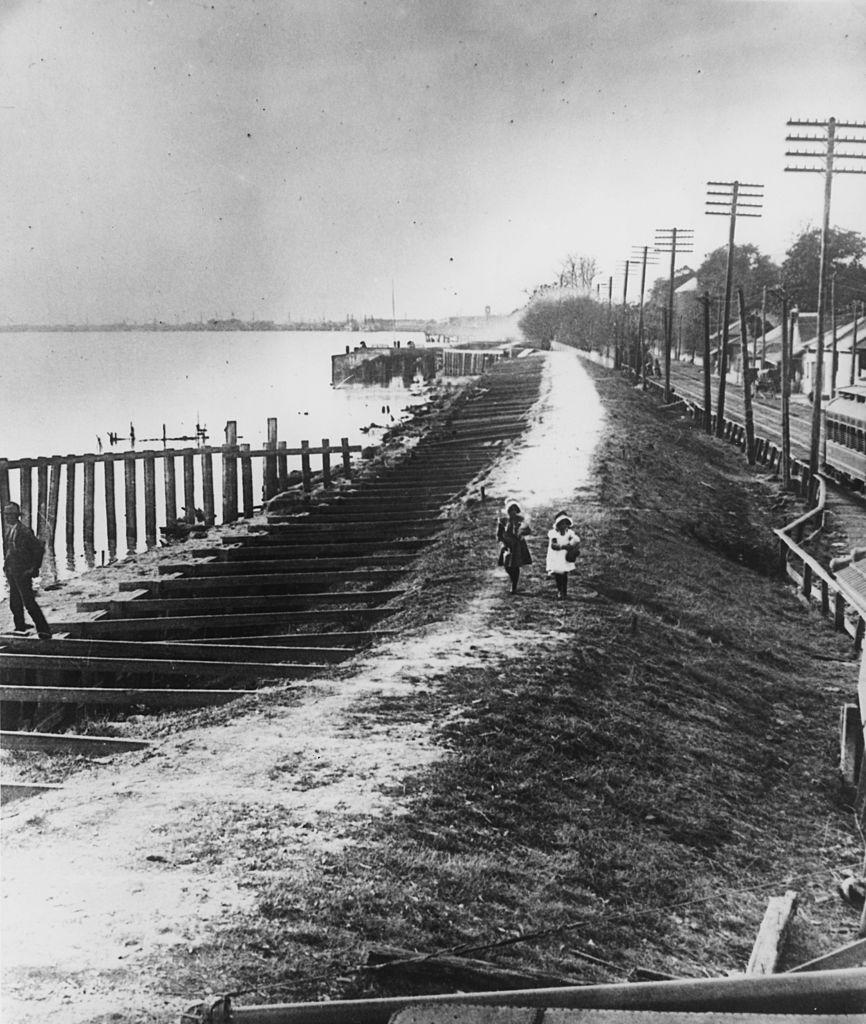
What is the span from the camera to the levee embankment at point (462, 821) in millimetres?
5203

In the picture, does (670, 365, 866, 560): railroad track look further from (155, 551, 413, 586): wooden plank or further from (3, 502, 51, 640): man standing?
(3, 502, 51, 640): man standing

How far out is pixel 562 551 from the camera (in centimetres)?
1253

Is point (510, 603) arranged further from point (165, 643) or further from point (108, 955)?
point (108, 955)

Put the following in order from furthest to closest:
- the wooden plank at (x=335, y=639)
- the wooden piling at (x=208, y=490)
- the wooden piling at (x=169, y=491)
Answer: the wooden piling at (x=208, y=490)
the wooden piling at (x=169, y=491)
the wooden plank at (x=335, y=639)

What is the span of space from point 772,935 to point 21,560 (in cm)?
1002

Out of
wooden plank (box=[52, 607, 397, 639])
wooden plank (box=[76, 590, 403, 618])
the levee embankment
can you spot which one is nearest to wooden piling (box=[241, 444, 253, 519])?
wooden plank (box=[76, 590, 403, 618])

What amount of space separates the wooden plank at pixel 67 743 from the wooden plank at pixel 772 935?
546cm

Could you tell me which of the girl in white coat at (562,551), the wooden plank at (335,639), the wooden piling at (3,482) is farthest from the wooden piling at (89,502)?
the girl in white coat at (562,551)

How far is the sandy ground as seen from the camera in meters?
4.86

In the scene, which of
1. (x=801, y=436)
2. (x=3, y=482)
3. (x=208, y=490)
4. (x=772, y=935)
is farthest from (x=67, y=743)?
(x=801, y=436)

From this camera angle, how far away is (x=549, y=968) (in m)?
5.41

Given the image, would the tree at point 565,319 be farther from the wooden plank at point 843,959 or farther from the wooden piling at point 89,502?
the wooden plank at point 843,959

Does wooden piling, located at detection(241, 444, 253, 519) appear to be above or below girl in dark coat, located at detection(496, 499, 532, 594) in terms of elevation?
below

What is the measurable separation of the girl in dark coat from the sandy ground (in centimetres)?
198
